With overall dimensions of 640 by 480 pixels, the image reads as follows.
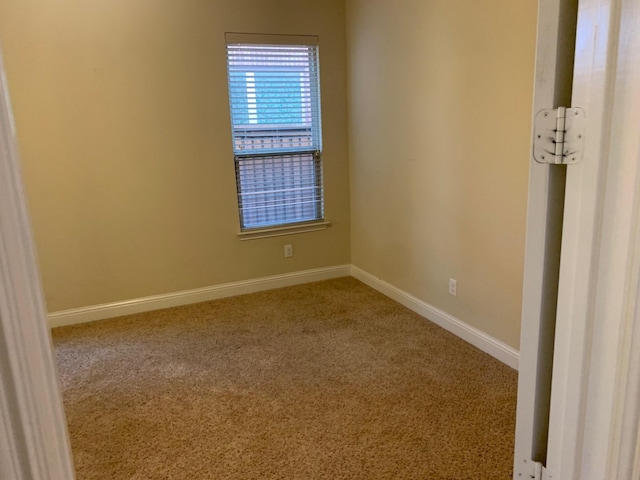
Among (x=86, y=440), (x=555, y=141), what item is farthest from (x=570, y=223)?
(x=86, y=440)

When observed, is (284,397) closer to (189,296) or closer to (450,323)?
(450,323)

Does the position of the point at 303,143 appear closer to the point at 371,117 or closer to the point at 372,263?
the point at 371,117

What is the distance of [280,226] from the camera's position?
13.3 feet

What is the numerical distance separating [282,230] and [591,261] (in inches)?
131

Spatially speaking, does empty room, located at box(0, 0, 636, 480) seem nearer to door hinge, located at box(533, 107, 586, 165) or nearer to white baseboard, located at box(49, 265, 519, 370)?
white baseboard, located at box(49, 265, 519, 370)

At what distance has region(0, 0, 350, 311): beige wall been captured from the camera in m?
3.16

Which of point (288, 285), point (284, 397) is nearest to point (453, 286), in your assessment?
point (284, 397)

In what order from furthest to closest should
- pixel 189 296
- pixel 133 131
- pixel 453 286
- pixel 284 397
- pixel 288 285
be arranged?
1. pixel 288 285
2. pixel 189 296
3. pixel 133 131
4. pixel 453 286
5. pixel 284 397

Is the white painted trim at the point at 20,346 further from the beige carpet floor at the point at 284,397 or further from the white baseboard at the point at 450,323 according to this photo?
the white baseboard at the point at 450,323

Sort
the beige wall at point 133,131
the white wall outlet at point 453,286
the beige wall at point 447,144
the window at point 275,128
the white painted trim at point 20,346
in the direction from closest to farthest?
the white painted trim at point 20,346 → the beige wall at point 447,144 → the white wall outlet at point 453,286 → the beige wall at point 133,131 → the window at point 275,128

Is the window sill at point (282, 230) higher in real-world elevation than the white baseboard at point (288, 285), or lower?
higher

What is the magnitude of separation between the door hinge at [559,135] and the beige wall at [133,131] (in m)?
3.07

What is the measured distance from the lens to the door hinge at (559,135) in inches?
33.2

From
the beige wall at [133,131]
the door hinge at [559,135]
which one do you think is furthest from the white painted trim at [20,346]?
the beige wall at [133,131]
